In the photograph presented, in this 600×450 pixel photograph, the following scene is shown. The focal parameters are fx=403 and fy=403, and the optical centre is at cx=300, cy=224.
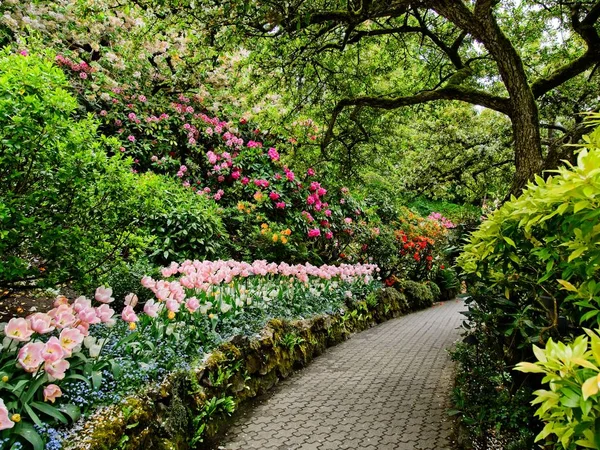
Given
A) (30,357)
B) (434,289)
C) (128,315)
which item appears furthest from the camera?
(434,289)

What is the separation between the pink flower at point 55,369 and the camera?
84.3 inches

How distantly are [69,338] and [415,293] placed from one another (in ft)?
31.1

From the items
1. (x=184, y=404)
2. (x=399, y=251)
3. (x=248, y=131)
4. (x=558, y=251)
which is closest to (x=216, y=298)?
(x=184, y=404)

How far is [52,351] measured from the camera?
2.17 meters

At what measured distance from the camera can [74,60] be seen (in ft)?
26.1

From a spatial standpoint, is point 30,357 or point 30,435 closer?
point 30,435

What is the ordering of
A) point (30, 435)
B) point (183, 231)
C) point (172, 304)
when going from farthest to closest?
point (183, 231) < point (172, 304) < point (30, 435)

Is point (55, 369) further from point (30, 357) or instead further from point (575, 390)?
point (575, 390)

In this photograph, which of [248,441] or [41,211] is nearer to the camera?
[41,211]

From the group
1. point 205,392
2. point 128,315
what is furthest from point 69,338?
point 205,392

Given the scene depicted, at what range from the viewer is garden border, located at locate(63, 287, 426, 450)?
2400 mm

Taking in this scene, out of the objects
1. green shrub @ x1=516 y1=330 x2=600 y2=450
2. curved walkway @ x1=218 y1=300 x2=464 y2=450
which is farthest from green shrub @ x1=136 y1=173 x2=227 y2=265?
green shrub @ x1=516 y1=330 x2=600 y2=450

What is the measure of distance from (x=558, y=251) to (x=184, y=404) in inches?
110

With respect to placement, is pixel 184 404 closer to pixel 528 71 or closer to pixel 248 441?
pixel 248 441
